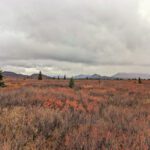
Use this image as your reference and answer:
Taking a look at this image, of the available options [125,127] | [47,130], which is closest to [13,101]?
[47,130]

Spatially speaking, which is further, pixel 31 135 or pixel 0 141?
pixel 31 135

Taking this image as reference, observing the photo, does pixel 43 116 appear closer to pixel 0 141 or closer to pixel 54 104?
pixel 0 141

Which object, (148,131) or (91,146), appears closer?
(91,146)

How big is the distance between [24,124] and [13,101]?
453cm

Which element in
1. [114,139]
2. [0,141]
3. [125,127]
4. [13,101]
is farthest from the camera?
[13,101]

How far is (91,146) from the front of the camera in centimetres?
462

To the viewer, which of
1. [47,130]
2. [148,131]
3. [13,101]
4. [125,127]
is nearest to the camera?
[47,130]

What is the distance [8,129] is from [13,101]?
504cm

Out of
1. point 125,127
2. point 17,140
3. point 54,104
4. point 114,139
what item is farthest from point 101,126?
point 54,104

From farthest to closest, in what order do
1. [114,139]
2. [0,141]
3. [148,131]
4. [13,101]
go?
1. [13,101]
2. [148,131]
3. [114,139]
4. [0,141]

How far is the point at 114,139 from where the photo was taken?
16.4 feet

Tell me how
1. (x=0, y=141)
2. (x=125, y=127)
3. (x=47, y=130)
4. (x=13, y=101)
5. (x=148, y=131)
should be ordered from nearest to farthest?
(x=0, y=141) < (x=47, y=130) < (x=148, y=131) < (x=125, y=127) < (x=13, y=101)

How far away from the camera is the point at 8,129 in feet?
16.8

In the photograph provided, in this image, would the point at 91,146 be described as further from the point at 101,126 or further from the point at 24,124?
the point at 24,124
